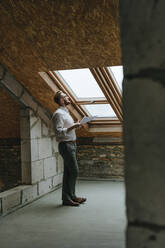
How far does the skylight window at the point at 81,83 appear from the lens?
3.77 m

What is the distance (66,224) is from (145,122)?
2.37 metres

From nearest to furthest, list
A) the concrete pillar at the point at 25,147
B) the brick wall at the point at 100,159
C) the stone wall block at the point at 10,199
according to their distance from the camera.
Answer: the stone wall block at the point at 10,199
the concrete pillar at the point at 25,147
the brick wall at the point at 100,159

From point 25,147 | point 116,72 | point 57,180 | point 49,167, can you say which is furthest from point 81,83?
point 57,180

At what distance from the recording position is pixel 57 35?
2836 mm

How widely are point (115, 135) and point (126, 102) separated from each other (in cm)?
432

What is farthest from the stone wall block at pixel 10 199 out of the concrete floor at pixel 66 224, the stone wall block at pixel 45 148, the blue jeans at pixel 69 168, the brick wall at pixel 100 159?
the brick wall at pixel 100 159

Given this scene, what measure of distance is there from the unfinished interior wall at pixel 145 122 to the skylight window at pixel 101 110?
3565mm

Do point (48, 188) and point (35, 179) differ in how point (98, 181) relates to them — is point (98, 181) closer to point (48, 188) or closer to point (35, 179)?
point (48, 188)

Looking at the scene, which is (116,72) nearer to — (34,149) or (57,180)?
(34,149)

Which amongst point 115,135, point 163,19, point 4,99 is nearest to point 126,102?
point 163,19

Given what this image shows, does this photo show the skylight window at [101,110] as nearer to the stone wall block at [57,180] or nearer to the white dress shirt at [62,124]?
the white dress shirt at [62,124]

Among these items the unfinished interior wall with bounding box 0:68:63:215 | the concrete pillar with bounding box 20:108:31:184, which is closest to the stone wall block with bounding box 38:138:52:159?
the unfinished interior wall with bounding box 0:68:63:215

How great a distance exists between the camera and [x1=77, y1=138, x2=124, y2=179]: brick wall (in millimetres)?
5242

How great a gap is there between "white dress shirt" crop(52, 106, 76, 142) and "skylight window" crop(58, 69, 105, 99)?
500mm
